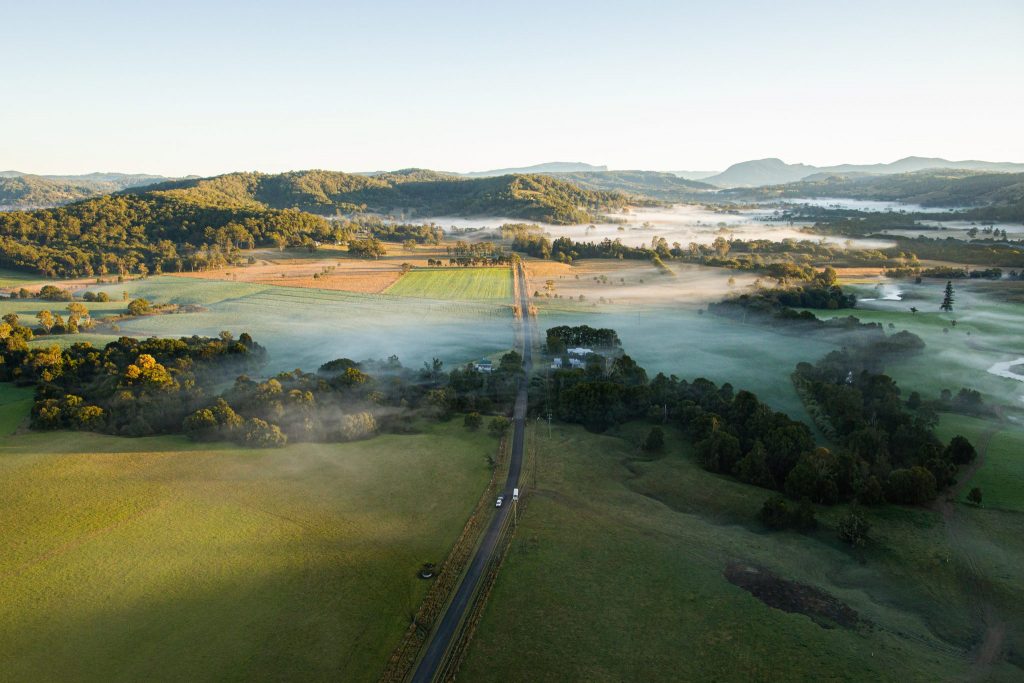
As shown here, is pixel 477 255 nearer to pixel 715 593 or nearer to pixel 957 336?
pixel 957 336

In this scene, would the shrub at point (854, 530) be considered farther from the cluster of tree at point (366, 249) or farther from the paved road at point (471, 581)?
the cluster of tree at point (366, 249)

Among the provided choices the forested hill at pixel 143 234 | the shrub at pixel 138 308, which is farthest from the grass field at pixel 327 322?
the forested hill at pixel 143 234

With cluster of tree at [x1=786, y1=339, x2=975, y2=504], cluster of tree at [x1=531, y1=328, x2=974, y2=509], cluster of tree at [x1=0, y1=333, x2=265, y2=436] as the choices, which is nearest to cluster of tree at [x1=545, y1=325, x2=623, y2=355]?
cluster of tree at [x1=531, y1=328, x2=974, y2=509]

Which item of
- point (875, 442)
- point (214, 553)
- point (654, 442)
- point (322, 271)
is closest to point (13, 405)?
point (214, 553)

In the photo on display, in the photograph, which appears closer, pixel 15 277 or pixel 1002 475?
pixel 1002 475

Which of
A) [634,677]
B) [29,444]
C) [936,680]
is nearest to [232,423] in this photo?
[29,444]

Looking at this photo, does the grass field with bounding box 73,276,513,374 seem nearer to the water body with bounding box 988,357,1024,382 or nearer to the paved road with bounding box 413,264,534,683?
the paved road with bounding box 413,264,534,683
